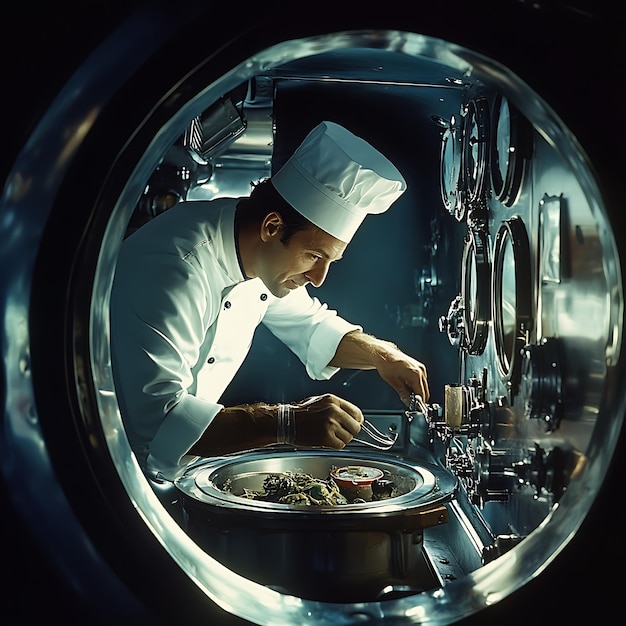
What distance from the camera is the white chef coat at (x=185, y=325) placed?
68.8 inches

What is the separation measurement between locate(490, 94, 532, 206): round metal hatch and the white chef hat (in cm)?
45

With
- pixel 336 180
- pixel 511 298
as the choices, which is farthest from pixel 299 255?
pixel 511 298

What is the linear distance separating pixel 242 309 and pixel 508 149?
116 centimetres

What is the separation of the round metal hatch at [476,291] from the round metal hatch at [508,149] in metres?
0.18

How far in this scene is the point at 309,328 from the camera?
250 centimetres

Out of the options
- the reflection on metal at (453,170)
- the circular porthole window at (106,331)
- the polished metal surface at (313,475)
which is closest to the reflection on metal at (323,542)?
the polished metal surface at (313,475)

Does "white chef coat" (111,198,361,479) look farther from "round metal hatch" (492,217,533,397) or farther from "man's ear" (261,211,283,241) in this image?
"round metal hatch" (492,217,533,397)

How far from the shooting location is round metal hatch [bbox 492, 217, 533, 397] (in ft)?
4.63

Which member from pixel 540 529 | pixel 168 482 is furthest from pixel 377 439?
pixel 540 529

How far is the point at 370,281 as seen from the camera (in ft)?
8.35

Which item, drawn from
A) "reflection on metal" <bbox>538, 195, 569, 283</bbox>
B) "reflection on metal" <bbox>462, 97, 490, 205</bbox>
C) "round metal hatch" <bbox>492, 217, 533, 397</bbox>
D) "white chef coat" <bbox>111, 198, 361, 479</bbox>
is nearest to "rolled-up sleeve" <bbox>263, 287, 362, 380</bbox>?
"white chef coat" <bbox>111, 198, 361, 479</bbox>

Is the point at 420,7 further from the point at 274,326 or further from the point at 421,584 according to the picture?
the point at 274,326

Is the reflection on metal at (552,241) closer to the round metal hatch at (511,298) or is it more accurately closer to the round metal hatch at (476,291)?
the round metal hatch at (511,298)

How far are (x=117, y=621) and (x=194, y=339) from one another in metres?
1.13
